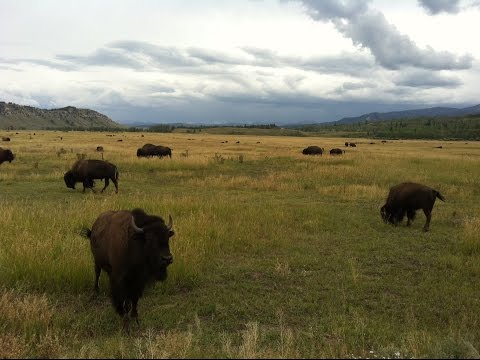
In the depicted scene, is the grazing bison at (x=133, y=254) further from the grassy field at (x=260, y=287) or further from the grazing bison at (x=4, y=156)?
Result: the grazing bison at (x=4, y=156)

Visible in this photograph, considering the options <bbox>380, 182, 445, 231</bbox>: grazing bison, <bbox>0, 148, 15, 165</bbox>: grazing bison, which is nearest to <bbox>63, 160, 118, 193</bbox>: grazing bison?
<bbox>0, 148, 15, 165</bbox>: grazing bison

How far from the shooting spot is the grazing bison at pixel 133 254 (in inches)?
225

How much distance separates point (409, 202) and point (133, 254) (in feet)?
34.6

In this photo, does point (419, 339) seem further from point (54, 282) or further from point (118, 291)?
point (54, 282)

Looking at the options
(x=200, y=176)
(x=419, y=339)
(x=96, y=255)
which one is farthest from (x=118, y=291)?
(x=200, y=176)

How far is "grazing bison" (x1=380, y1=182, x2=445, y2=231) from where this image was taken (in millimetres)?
13903

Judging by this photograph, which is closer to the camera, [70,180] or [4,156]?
[70,180]

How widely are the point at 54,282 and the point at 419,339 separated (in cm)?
600

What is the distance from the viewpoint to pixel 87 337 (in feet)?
19.7

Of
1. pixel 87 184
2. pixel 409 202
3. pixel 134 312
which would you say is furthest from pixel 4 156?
pixel 134 312

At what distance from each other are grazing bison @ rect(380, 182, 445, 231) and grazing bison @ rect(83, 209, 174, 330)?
9.96 m

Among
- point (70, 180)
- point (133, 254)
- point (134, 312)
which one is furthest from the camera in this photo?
point (70, 180)

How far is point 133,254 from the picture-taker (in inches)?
235

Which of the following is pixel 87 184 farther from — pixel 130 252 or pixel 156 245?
pixel 156 245
